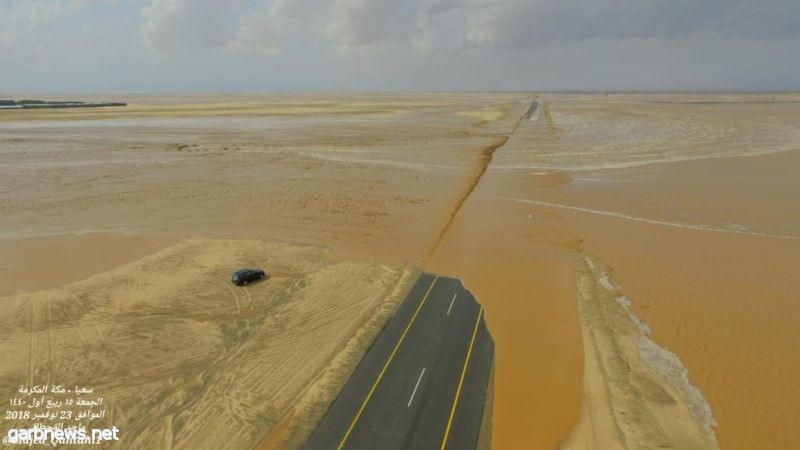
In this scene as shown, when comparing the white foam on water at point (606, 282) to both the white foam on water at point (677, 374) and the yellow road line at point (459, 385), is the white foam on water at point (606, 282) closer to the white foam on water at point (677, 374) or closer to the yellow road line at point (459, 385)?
the white foam on water at point (677, 374)

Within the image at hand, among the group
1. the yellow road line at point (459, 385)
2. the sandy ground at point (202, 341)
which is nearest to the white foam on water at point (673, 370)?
the yellow road line at point (459, 385)

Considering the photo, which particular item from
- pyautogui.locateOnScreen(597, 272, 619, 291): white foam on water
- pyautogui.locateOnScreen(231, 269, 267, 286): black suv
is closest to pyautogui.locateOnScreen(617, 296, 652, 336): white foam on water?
pyautogui.locateOnScreen(597, 272, 619, 291): white foam on water

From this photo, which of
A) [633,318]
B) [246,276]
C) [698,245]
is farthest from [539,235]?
[246,276]

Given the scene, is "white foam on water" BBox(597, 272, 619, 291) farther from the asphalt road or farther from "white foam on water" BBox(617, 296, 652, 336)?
the asphalt road

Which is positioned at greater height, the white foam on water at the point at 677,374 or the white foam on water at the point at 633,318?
the white foam on water at the point at 633,318

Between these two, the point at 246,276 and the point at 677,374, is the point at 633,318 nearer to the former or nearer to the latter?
the point at 677,374

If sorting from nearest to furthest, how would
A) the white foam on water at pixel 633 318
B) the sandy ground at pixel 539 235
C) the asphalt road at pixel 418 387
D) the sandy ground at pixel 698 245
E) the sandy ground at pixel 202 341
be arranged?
the asphalt road at pixel 418 387 → the sandy ground at pixel 202 341 → the sandy ground at pixel 539 235 → the sandy ground at pixel 698 245 → the white foam on water at pixel 633 318

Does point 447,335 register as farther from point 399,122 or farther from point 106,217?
point 399,122
